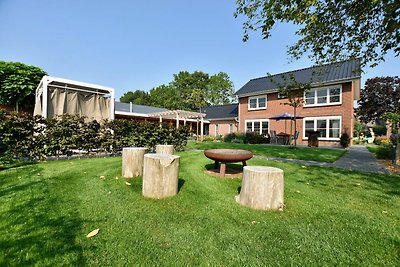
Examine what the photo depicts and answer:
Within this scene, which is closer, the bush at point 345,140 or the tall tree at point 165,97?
the bush at point 345,140

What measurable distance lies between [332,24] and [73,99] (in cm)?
1065

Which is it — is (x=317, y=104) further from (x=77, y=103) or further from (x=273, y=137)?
(x=77, y=103)

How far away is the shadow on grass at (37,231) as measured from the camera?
2.01m

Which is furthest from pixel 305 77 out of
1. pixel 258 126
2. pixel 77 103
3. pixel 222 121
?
pixel 77 103

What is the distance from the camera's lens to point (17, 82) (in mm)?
11812

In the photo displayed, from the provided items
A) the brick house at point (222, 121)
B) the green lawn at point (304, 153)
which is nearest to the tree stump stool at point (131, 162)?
the green lawn at point (304, 153)

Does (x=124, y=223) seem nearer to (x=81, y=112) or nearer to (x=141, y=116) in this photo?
(x=81, y=112)

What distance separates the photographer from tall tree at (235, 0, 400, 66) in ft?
20.2

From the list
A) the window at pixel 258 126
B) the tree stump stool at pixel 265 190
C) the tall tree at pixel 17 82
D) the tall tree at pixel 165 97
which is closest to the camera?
the tree stump stool at pixel 265 190

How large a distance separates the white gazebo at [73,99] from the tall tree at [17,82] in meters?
4.36

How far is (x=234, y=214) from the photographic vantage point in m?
3.25

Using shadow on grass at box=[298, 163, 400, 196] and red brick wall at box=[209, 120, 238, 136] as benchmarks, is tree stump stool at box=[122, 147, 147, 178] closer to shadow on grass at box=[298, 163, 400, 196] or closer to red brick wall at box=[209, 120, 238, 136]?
shadow on grass at box=[298, 163, 400, 196]

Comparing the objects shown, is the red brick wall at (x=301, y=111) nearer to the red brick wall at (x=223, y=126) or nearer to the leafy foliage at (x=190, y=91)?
the red brick wall at (x=223, y=126)

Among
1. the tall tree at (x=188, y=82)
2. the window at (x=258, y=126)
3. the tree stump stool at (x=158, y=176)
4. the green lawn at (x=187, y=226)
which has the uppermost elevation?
the tall tree at (x=188, y=82)
